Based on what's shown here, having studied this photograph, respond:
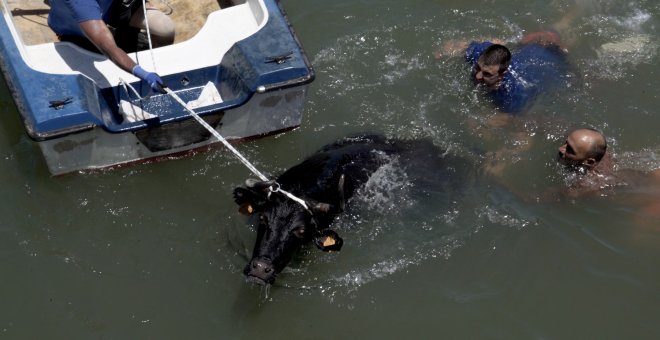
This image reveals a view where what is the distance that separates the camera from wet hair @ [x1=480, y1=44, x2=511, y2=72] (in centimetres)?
835

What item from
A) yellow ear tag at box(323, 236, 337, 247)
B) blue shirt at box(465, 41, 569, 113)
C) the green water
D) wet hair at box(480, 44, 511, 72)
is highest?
wet hair at box(480, 44, 511, 72)

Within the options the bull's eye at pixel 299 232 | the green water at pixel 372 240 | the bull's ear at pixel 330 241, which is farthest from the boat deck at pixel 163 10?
the bull's ear at pixel 330 241

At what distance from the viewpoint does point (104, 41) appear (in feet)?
23.3

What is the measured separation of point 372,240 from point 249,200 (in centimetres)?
153

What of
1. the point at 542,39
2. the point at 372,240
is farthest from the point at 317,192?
the point at 542,39

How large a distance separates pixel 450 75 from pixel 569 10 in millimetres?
2255

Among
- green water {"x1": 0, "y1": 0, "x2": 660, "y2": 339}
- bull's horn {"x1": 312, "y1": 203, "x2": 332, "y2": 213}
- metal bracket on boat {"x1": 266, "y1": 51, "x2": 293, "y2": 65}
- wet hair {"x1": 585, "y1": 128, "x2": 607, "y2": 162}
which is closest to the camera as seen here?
bull's horn {"x1": 312, "y1": 203, "x2": 332, "y2": 213}

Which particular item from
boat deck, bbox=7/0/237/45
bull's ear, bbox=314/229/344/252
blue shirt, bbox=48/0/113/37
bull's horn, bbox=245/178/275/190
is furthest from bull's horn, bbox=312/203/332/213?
boat deck, bbox=7/0/237/45

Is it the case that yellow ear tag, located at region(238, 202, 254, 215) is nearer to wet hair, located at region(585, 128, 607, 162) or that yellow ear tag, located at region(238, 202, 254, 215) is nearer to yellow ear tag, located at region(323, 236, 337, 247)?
yellow ear tag, located at region(323, 236, 337, 247)

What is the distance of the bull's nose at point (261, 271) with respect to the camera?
6041 millimetres

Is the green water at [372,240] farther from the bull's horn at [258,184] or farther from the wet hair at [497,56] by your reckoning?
the bull's horn at [258,184]

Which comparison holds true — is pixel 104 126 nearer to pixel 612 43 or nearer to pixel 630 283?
pixel 630 283

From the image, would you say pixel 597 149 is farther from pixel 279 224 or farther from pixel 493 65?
pixel 279 224

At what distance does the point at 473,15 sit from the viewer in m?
10.0
